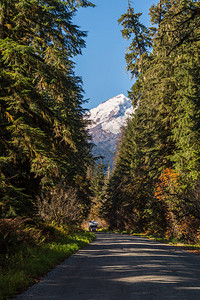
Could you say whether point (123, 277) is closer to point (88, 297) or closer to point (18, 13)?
point (88, 297)

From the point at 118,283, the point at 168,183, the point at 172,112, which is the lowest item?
the point at 118,283

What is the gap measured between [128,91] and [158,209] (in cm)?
1261

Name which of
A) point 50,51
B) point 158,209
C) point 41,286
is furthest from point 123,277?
point 158,209

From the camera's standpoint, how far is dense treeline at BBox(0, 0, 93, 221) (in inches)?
348

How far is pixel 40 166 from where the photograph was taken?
30.3 feet

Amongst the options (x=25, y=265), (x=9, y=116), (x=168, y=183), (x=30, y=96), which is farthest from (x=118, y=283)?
(x=168, y=183)

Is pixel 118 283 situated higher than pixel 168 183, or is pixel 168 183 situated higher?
pixel 168 183

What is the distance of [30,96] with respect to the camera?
9.72m

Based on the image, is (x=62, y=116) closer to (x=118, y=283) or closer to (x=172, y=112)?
(x=118, y=283)

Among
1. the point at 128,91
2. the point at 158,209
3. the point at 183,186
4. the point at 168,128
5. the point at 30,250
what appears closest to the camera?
the point at 30,250

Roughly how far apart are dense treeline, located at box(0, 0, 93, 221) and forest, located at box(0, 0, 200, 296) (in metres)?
0.03

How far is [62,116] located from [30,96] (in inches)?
72.5

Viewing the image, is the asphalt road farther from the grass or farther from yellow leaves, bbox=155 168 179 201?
yellow leaves, bbox=155 168 179 201

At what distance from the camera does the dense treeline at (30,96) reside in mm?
8852
